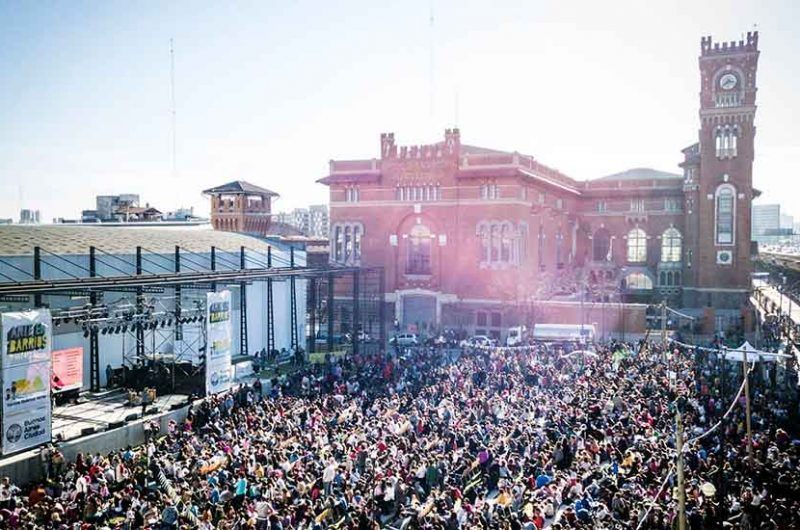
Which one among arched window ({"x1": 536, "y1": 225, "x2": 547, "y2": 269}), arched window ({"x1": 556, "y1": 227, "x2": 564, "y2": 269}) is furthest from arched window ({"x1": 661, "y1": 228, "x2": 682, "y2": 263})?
arched window ({"x1": 536, "y1": 225, "x2": 547, "y2": 269})

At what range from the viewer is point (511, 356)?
33.8 metres

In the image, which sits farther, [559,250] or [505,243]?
[559,250]

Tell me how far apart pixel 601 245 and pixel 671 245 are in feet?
21.6

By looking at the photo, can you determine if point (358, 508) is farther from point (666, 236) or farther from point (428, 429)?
point (666, 236)

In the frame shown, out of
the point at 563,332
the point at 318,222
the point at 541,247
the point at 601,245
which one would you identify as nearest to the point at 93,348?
the point at 563,332

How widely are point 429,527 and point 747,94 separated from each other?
5229cm

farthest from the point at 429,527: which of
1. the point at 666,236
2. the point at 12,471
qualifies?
the point at 666,236

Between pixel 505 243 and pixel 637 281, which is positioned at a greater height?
pixel 505 243

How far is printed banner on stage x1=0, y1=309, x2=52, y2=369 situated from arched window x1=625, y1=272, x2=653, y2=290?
55.8m

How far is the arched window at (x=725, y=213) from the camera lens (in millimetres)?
56688

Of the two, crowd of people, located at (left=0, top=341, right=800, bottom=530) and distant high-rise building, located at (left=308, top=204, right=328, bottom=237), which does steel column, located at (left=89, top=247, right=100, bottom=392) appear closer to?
crowd of people, located at (left=0, top=341, right=800, bottom=530)

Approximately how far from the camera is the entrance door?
51625 mm

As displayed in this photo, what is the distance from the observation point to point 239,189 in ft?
189

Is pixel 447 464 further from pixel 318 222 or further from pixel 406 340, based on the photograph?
pixel 318 222
